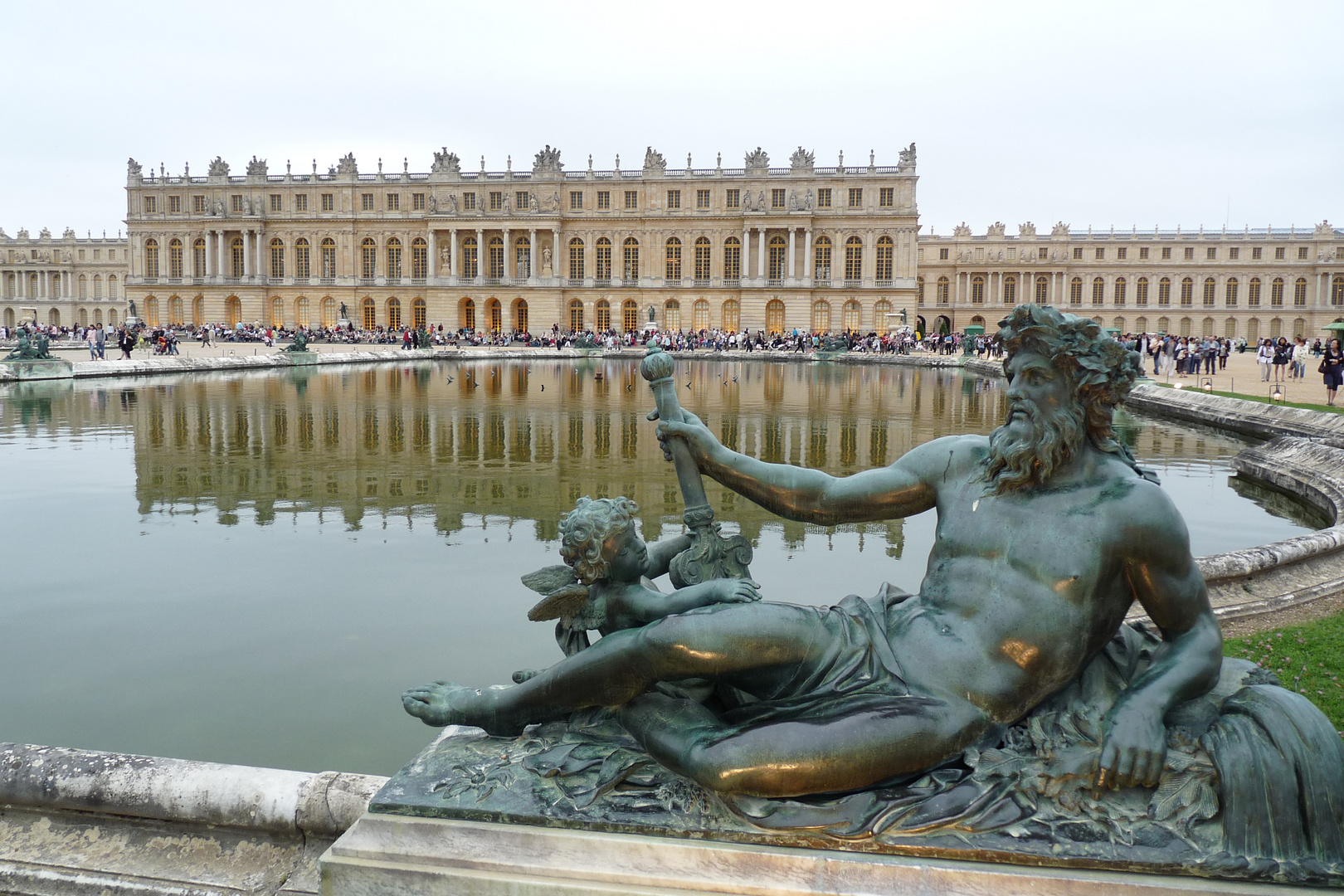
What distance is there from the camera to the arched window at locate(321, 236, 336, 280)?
6212 cm

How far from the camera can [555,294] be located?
5997cm

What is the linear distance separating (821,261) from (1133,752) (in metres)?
58.4

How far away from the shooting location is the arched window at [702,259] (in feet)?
194

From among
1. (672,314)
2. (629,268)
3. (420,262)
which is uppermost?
(420,262)

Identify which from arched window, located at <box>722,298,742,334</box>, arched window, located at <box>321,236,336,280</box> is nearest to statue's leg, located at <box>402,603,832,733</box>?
arched window, located at <box>722,298,742,334</box>

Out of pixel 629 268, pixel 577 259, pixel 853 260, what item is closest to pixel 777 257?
pixel 853 260

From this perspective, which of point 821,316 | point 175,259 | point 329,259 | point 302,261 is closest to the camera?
point 821,316

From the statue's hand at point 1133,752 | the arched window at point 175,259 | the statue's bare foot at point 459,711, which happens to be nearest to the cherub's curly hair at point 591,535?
the statue's bare foot at point 459,711

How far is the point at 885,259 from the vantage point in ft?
189

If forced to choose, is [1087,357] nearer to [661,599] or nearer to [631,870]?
[661,599]

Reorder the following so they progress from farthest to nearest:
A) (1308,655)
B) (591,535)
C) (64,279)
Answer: (64,279) < (1308,655) < (591,535)

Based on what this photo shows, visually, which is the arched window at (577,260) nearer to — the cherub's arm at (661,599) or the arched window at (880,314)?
the arched window at (880,314)

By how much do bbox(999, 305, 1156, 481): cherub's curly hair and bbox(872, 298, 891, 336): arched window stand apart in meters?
56.7

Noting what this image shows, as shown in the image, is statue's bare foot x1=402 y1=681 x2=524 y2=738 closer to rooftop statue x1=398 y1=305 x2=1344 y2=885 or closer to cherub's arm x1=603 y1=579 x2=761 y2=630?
rooftop statue x1=398 y1=305 x2=1344 y2=885
